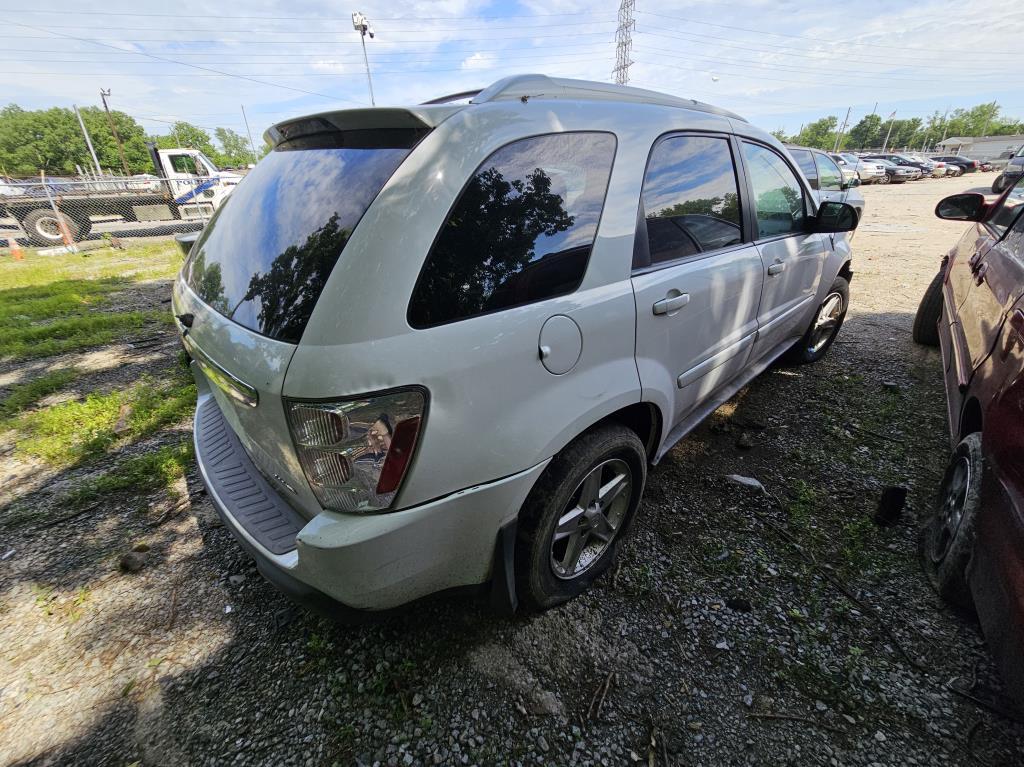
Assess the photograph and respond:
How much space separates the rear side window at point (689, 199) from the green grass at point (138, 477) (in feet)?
9.54

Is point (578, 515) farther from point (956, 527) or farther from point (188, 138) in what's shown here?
point (188, 138)

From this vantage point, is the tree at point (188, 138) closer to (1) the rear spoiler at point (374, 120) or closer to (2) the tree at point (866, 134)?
(1) the rear spoiler at point (374, 120)

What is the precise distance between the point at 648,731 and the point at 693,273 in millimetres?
1763

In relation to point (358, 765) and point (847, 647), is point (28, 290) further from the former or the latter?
point (847, 647)

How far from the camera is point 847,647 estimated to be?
1.81m

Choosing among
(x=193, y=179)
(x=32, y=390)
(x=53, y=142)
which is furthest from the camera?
(x=53, y=142)

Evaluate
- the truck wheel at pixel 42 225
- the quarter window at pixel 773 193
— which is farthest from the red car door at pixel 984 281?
the truck wheel at pixel 42 225

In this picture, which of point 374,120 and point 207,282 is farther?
point 207,282

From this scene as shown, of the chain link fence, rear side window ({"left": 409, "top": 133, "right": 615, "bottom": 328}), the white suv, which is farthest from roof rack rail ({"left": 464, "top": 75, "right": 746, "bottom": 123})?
the chain link fence

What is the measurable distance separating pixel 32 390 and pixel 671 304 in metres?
4.84

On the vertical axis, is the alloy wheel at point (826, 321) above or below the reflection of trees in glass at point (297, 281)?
below

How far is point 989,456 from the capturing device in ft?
5.58

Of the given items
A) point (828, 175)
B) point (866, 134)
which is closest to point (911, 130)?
point (866, 134)

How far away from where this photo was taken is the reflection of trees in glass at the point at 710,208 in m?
2.05
